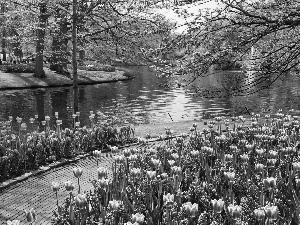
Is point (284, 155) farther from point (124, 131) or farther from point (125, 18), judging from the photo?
point (125, 18)

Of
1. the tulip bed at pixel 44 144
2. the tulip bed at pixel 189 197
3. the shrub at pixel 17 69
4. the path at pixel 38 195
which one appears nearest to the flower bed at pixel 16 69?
the shrub at pixel 17 69

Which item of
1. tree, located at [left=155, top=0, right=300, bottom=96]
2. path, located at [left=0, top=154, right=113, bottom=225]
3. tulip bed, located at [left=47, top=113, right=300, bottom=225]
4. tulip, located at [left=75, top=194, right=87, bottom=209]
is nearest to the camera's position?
tulip bed, located at [left=47, top=113, right=300, bottom=225]

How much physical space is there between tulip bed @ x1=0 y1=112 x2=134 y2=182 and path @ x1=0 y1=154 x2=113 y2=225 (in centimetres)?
44

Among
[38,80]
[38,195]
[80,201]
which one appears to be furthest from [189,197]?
[38,80]

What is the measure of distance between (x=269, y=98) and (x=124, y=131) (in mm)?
21919

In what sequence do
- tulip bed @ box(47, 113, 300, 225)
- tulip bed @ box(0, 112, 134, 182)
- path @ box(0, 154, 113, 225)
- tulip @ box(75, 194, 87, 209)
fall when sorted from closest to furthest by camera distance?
1. tulip bed @ box(47, 113, 300, 225)
2. tulip @ box(75, 194, 87, 209)
3. path @ box(0, 154, 113, 225)
4. tulip bed @ box(0, 112, 134, 182)

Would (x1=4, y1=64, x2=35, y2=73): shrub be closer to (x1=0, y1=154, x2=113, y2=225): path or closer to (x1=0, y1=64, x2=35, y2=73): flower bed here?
(x1=0, y1=64, x2=35, y2=73): flower bed

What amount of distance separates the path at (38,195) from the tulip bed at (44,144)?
17.4 inches

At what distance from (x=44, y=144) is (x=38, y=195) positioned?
2332 mm

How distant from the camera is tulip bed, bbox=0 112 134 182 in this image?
7.96 m

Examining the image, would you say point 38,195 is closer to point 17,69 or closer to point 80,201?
point 80,201

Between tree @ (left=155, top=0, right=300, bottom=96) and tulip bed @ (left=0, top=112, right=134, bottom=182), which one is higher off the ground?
tree @ (left=155, top=0, right=300, bottom=96)

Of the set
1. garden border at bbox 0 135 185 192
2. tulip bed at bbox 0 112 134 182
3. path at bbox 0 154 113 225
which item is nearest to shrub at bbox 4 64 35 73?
tulip bed at bbox 0 112 134 182

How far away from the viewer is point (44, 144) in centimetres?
891
